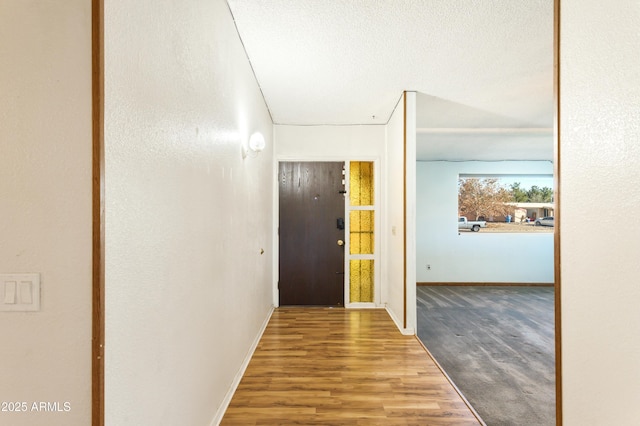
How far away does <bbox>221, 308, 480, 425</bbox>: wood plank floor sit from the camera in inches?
78.9

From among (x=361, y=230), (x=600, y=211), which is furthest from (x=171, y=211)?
(x=361, y=230)

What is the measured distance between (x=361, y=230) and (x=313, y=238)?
73 cm

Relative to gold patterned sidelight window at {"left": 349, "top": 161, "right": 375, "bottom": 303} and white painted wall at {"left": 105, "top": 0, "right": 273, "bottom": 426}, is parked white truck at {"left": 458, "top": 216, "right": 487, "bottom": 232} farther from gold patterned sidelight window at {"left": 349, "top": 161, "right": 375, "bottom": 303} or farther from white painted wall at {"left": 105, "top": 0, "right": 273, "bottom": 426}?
white painted wall at {"left": 105, "top": 0, "right": 273, "bottom": 426}

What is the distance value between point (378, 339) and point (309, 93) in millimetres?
2696

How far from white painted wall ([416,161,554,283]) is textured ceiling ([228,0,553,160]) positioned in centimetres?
234

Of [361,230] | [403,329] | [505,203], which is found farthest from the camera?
[505,203]

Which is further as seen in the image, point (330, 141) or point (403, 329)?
point (330, 141)

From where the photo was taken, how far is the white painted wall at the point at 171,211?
3.15ft

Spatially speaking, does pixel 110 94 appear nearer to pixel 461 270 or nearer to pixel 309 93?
pixel 309 93

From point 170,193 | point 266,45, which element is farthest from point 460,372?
point 266,45
